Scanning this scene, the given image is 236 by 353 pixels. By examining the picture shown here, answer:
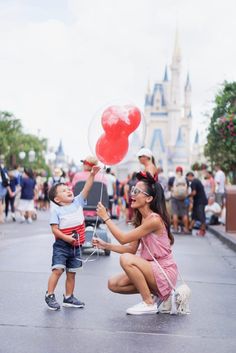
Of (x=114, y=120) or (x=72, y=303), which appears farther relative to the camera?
(x=114, y=120)

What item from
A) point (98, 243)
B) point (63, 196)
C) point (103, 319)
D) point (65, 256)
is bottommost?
point (103, 319)

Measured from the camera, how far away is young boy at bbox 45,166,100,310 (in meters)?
6.55

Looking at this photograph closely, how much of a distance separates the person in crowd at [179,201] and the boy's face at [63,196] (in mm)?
11970

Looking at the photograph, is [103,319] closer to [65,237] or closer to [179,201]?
[65,237]

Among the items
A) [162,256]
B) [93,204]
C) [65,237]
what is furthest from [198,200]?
[65,237]

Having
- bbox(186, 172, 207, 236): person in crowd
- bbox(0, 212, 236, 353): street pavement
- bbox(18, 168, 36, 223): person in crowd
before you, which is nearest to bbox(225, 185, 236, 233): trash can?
bbox(186, 172, 207, 236): person in crowd

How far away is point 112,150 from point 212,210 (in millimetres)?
15341

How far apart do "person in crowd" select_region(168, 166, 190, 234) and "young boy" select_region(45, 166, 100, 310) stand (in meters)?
11.9

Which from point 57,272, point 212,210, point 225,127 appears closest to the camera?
point 57,272

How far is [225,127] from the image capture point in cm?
2205

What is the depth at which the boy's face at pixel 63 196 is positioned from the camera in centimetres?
662

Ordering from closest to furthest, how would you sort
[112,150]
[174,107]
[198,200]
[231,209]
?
[112,150] < [231,209] < [198,200] < [174,107]

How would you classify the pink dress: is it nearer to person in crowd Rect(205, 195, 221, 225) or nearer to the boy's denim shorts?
the boy's denim shorts

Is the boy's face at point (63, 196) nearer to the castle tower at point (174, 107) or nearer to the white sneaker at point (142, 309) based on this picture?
the white sneaker at point (142, 309)
